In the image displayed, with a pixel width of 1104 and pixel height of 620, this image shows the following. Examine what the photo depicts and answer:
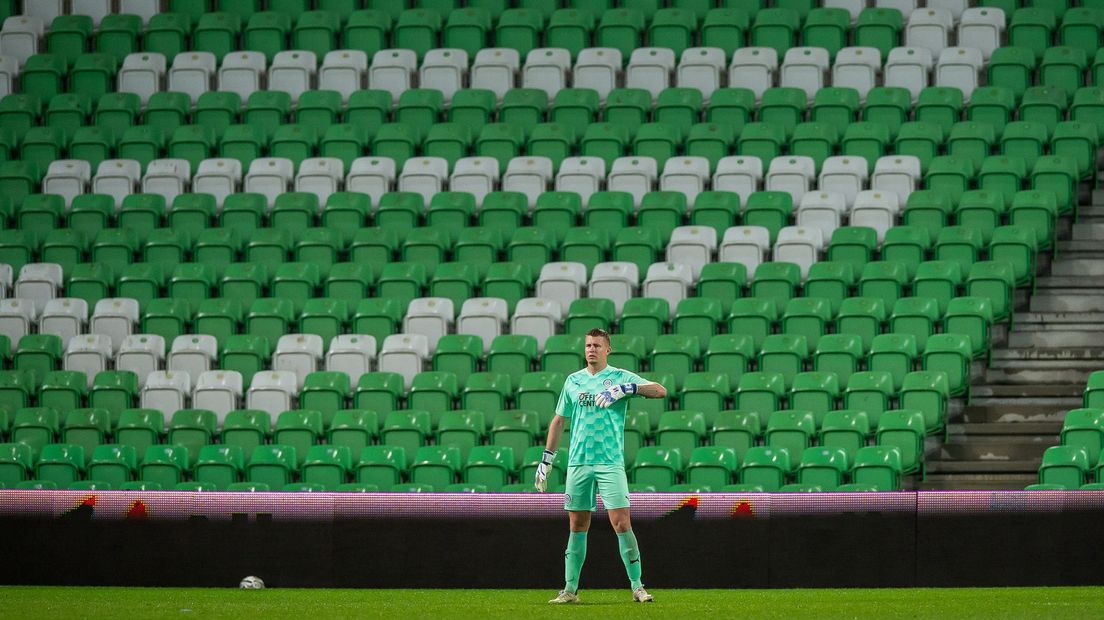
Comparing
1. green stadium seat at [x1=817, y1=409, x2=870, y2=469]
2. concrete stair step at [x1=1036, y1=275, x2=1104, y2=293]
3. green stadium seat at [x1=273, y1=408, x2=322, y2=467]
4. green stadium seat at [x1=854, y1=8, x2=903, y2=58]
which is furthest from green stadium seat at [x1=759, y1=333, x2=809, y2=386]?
green stadium seat at [x1=854, y1=8, x2=903, y2=58]

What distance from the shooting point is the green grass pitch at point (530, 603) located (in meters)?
7.50

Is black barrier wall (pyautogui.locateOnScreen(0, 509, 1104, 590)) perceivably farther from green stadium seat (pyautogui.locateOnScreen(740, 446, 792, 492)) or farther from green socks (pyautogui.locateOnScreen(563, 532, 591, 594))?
green stadium seat (pyautogui.locateOnScreen(740, 446, 792, 492))

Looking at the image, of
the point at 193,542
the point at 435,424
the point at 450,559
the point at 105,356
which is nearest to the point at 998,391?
the point at 435,424

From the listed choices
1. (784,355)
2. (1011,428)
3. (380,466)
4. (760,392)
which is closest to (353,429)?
(380,466)

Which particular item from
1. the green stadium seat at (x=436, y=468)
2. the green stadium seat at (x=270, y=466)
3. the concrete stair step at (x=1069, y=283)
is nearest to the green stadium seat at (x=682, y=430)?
the green stadium seat at (x=436, y=468)

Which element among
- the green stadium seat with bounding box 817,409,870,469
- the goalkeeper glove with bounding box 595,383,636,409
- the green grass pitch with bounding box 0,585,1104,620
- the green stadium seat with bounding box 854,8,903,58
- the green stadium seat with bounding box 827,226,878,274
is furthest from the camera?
the green stadium seat with bounding box 854,8,903,58

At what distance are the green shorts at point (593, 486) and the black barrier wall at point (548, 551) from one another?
1466mm

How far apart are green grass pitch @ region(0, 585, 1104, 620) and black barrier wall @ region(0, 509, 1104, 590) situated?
0.26 metres

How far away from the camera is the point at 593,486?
8.34 metres

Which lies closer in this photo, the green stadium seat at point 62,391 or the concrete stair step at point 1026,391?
the concrete stair step at point 1026,391

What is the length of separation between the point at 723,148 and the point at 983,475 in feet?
17.9

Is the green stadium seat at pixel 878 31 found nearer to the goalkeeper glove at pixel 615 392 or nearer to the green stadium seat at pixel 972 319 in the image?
the green stadium seat at pixel 972 319

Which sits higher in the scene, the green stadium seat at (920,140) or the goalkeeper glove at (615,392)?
the green stadium seat at (920,140)

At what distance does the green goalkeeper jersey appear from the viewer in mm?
8273
